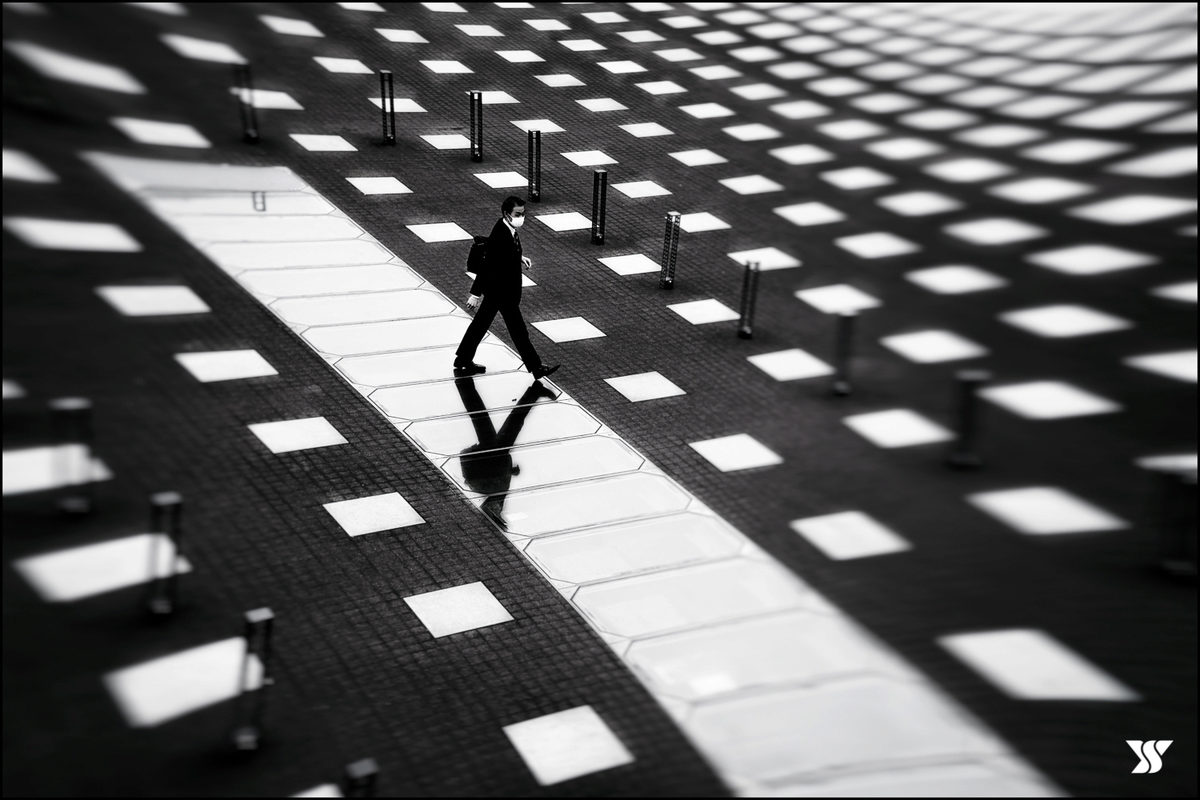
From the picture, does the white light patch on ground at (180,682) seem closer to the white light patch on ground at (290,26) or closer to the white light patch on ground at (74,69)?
the white light patch on ground at (74,69)

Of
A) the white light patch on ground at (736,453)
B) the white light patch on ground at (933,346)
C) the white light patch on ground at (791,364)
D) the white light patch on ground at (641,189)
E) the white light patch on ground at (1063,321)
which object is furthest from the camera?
the white light patch on ground at (641,189)

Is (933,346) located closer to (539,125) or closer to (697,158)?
(697,158)

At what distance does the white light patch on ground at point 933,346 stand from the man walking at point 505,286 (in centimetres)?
332

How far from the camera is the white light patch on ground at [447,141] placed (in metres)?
13.4

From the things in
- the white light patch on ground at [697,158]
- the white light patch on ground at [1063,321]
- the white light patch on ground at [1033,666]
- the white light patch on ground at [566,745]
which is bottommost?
the white light patch on ground at [1033,666]

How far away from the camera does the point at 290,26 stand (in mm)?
17156

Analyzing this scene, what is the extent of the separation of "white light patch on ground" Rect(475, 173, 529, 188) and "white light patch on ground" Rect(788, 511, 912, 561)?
6558 mm

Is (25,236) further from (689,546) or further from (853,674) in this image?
(853,674)

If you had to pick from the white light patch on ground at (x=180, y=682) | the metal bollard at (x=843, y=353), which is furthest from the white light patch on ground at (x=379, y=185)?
the white light patch on ground at (x=180, y=682)

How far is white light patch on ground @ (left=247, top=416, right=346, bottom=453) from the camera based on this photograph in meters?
7.55

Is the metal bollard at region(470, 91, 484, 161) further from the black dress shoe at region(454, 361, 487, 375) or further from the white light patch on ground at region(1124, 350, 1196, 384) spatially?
the white light patch on ground at region(1124, 350, 1196, 384)

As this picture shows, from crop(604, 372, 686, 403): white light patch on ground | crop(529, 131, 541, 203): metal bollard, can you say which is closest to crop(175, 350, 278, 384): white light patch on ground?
crop(604, 372, 686, 403): white light patch on ground

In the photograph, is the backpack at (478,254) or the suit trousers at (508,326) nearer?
the backpack at (478,254)

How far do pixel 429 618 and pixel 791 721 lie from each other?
2093 mm
